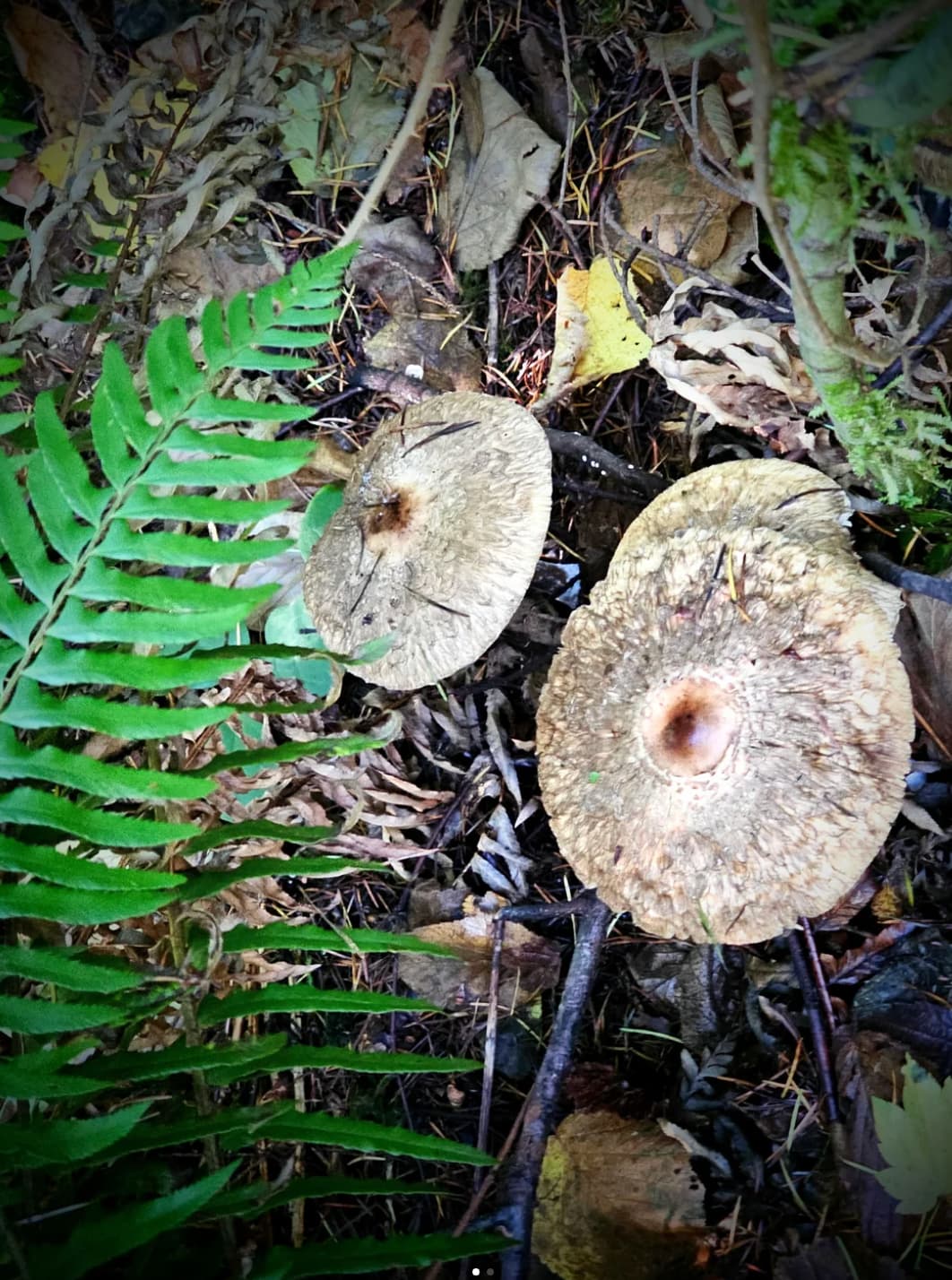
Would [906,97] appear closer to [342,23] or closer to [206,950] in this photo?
[342,23]

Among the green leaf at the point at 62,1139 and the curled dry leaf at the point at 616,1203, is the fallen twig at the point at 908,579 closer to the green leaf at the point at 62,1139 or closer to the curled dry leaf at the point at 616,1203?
the curled dry leaf at the point at 616,1203

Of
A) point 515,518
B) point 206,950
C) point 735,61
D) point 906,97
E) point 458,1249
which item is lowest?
point 458,1249

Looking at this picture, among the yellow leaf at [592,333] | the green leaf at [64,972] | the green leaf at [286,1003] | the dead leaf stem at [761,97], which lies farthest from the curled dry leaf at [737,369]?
the green leaf at [64,972]

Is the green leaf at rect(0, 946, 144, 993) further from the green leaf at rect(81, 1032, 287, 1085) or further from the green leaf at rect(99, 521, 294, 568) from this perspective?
the green leaf at rect(99, 521, 294, 568)

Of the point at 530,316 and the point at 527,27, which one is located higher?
the point at 527,27

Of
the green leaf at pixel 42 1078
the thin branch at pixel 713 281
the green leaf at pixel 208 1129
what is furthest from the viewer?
the thin branch at pixel 713 281

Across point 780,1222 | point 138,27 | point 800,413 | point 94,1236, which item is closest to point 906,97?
point 800,413

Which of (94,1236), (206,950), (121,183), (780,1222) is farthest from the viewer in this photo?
(121,183)
